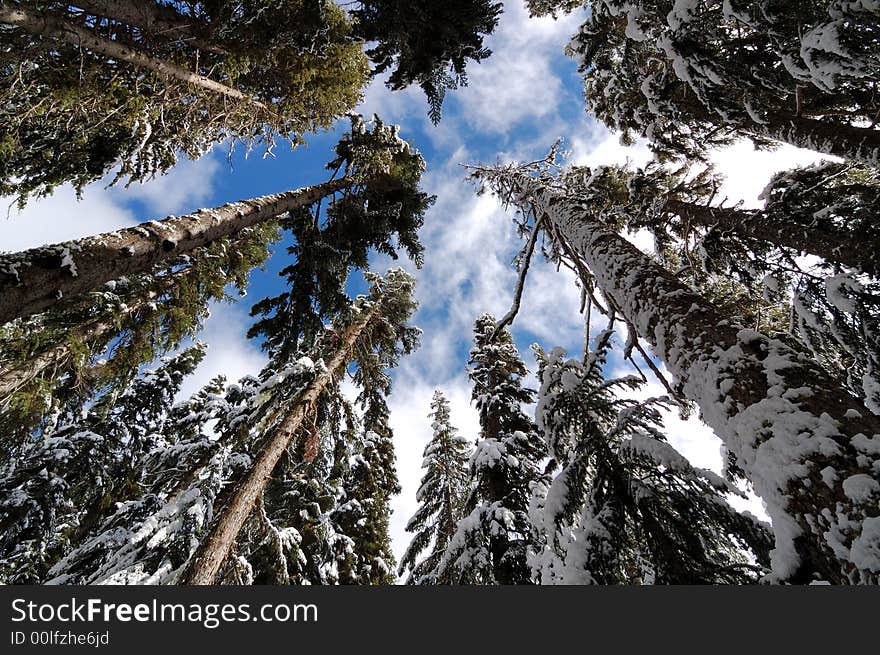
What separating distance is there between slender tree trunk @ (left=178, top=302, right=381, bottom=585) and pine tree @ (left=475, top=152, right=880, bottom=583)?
23.0 ft

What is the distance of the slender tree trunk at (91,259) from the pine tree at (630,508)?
4.56 meters

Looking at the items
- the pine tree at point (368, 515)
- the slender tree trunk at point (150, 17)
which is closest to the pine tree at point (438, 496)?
the pine tree at point (368, 515)

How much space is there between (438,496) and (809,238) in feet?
41.8

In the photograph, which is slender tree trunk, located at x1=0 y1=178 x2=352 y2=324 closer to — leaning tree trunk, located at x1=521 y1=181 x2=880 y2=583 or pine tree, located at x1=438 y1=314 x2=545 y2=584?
pine tree, located at x1=438 y1=314 x2=545 y2=584

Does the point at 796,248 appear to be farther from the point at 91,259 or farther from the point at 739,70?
the point at 91,259

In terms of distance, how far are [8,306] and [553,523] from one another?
15.4ft

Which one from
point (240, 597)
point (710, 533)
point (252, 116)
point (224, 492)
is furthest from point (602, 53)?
point (224, 492)

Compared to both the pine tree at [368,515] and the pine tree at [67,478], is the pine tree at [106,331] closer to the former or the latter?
the pine tree at [67,478]

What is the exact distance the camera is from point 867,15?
3129 millimetres

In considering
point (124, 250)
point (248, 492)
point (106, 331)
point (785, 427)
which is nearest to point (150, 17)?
point (124, 250)

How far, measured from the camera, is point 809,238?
4367mm

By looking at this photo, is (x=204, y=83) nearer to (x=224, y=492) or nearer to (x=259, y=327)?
(x=259, y=327)

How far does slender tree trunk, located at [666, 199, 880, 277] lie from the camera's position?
3.71 metres

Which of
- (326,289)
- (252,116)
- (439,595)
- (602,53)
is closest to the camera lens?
(439,595)
